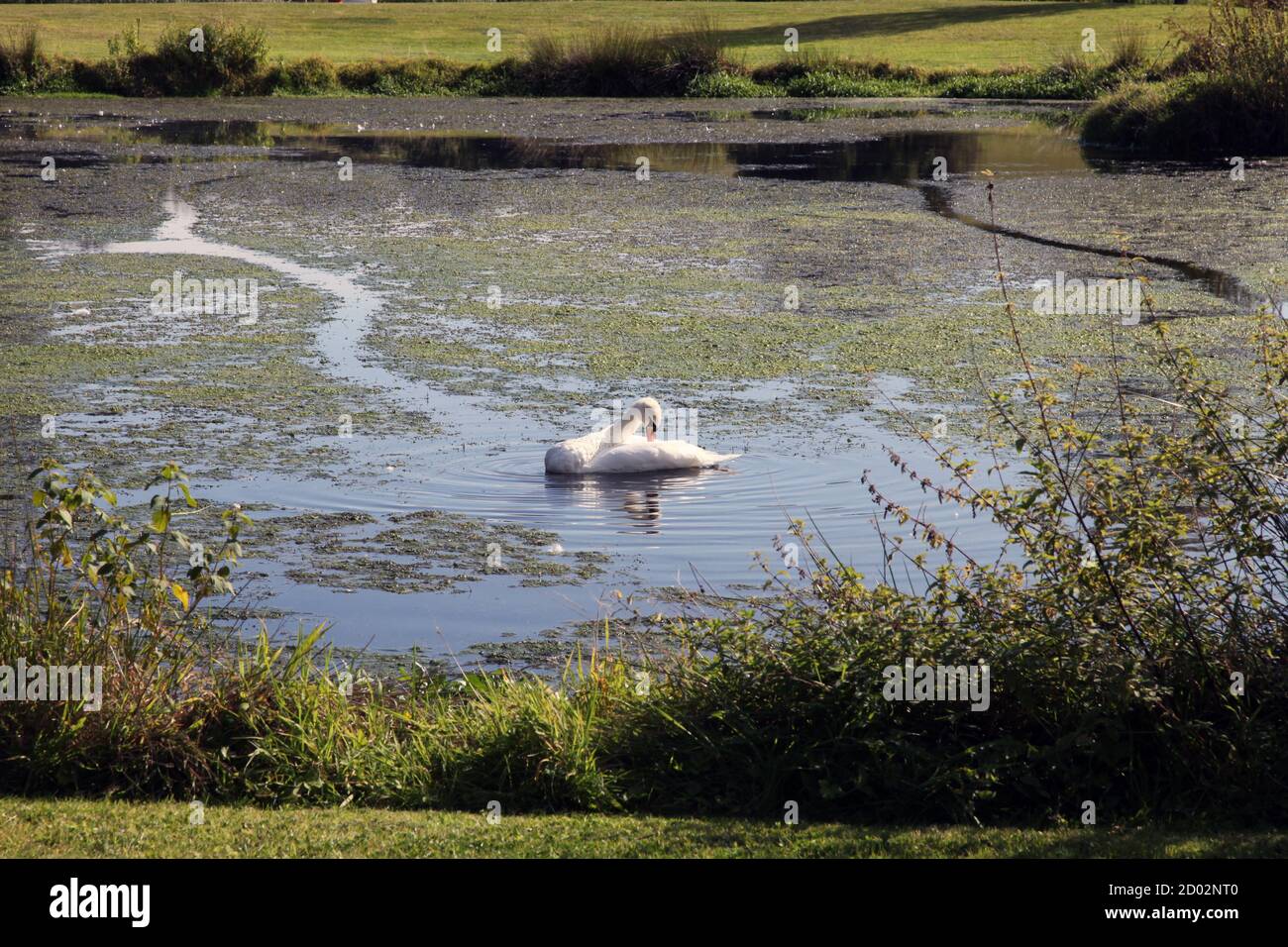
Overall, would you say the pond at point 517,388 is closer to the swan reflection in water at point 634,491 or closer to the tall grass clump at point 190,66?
the swan reflection in water at point 634,491

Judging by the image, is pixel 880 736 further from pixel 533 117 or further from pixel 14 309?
pixel 533 117

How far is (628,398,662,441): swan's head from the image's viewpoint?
11.5 m

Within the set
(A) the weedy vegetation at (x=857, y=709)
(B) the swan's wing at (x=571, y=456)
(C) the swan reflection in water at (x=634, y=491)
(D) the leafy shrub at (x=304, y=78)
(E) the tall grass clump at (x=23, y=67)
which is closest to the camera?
(A) the weedy vegetation at (x=857, y=709)

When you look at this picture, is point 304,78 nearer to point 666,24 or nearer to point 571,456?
point 666,24

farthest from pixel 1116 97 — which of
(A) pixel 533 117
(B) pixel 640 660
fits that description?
(B) pixel 640 660

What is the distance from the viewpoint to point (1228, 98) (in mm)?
31609

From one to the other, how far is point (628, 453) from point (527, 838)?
590 centimetres

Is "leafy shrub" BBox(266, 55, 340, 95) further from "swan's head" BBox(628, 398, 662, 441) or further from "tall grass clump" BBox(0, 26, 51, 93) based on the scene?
"swan's head" BBox(628, 398, 662, 441)

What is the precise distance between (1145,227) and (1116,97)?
44.7ft

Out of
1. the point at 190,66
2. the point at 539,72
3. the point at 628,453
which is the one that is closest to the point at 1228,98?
the point at 539,72

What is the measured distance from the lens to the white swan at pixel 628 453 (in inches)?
440

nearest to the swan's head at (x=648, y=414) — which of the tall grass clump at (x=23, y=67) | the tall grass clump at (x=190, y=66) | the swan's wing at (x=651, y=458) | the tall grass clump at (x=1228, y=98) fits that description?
the swan's wing at (x=651, y=458)

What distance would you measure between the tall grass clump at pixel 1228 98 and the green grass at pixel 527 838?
89.8 ft
